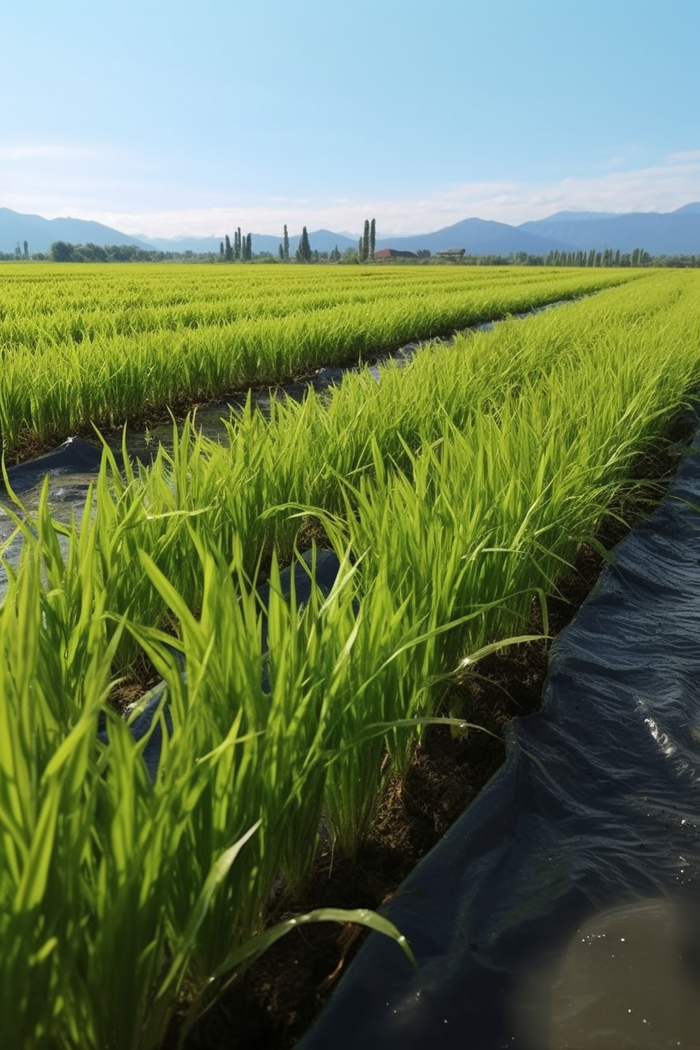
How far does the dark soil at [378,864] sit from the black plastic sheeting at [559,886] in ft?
0.18

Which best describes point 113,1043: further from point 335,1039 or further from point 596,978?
point 596,978

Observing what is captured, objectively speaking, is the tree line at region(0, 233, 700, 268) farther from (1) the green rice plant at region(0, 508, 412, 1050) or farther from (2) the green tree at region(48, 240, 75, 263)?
(1) the green rice plant at region(0, 508, 412, 1050)

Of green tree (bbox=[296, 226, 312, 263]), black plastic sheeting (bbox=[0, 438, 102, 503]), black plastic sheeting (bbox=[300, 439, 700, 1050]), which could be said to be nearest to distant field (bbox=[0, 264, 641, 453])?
black plastic sheeting (bbox=[0, 438, 102, 503])

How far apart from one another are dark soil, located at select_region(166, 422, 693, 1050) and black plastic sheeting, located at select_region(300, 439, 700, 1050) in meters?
0.05

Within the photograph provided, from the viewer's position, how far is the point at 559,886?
128 cm

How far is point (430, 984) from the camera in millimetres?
1052

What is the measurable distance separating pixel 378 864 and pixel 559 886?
309mm

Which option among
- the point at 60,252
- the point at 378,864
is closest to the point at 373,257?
the point at 60,252

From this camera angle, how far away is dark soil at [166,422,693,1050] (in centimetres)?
100

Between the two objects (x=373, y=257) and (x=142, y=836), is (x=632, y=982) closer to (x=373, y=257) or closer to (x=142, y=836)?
(x=142, y=836)

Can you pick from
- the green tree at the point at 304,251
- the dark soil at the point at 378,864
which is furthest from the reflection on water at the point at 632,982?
the green tree at the point at 304,251

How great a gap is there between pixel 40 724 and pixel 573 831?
1.03 m

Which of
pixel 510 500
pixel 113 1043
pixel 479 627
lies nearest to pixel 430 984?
pixel 113 1043

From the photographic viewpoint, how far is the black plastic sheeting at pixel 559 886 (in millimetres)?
1010
